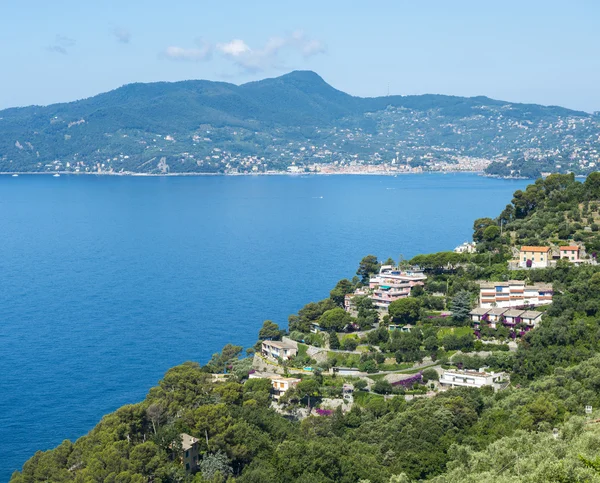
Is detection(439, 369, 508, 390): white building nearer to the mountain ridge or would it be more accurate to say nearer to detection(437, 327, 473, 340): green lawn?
detection(437, 327, 473, 340): green lawn

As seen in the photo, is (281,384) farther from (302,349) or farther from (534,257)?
(534,257)

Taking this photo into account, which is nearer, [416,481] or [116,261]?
[416,481]

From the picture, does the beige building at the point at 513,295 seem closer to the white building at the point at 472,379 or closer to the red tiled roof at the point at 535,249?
the red tiled roof at the point at 535,249

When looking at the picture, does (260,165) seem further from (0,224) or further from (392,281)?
(392,281)

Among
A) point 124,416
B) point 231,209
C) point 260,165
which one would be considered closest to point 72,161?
point 260,165

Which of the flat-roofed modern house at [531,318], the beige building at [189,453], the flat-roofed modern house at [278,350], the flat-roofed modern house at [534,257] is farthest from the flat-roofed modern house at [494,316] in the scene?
the beige building at [189,453]

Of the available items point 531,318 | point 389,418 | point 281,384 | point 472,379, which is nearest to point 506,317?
point 531,318
